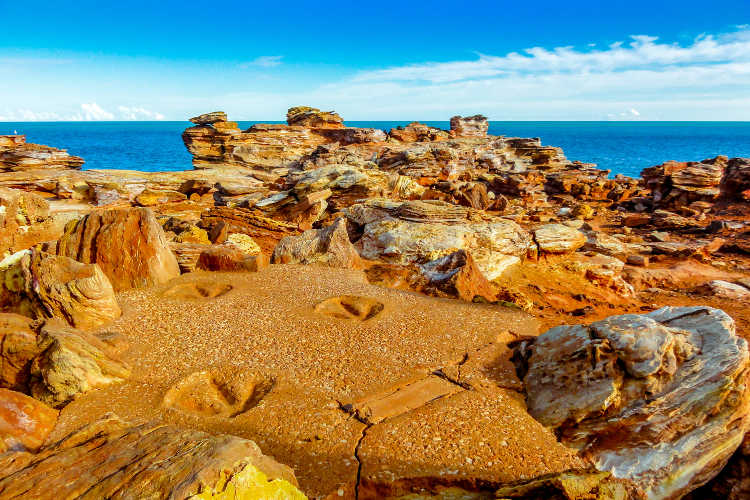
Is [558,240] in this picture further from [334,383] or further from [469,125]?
[469,125]

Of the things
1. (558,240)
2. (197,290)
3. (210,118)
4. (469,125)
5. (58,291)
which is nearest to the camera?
(58,291)

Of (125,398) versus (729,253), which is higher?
(125,398)

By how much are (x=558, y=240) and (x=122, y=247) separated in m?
15.0

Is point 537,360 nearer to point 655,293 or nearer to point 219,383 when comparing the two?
point 219,383

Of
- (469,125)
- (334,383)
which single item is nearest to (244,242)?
(334,383)

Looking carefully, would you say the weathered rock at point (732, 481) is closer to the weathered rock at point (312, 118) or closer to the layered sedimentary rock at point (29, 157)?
the layered sedimentary rock at point (29, 157)

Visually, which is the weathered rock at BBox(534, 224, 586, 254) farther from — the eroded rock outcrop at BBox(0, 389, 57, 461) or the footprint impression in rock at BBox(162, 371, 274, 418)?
the eroded rock outcrop at BBox(0, 389, 57, 461)

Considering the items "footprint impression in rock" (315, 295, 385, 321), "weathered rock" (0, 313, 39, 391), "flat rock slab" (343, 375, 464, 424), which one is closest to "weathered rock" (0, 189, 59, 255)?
"weathered rock" (0, 313, 39, 391)

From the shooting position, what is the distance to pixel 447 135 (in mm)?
52562

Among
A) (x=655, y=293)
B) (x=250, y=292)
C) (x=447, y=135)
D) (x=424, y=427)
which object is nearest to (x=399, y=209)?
(x=250, y=292)

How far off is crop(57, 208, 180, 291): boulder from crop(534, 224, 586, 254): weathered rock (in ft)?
Result: 43.0

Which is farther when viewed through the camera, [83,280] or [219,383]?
[83,280]

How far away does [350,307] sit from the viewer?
393 inches

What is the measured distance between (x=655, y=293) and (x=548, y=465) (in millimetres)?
11566
